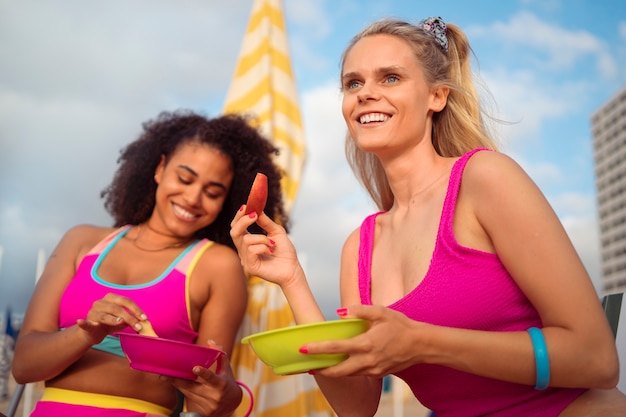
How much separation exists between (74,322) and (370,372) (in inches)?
75.7

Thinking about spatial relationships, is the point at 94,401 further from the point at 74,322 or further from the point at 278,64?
the point at 278,64

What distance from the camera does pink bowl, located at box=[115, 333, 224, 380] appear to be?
1.89 meters

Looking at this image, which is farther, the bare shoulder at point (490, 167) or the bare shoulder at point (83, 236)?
the bare shoulder at point (83, 236)

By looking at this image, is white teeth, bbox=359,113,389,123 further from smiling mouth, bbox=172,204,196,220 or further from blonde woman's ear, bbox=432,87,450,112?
smiling mouth, bbox=172,204,196,220

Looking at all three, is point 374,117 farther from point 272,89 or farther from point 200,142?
point 272,89

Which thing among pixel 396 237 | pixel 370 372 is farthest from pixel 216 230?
pixel 370 372

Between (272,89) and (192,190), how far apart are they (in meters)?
2.03

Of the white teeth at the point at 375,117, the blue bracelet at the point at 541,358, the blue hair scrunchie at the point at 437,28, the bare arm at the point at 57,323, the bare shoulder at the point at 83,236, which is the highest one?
the blue hair scrunchie at the point at 437,28

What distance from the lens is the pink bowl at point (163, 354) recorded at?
6.21 feet

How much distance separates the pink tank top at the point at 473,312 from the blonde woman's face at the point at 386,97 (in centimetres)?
37

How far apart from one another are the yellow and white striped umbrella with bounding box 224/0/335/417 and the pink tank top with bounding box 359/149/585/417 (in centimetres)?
194

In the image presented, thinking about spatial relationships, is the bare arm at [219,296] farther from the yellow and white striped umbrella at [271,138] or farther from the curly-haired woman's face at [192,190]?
the yellow and white striped umbrella at [271,138]

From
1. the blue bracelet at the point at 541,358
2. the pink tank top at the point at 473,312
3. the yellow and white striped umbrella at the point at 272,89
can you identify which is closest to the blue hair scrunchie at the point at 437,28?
the pink tank top at the point at 473,312

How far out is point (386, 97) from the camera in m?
2.06
